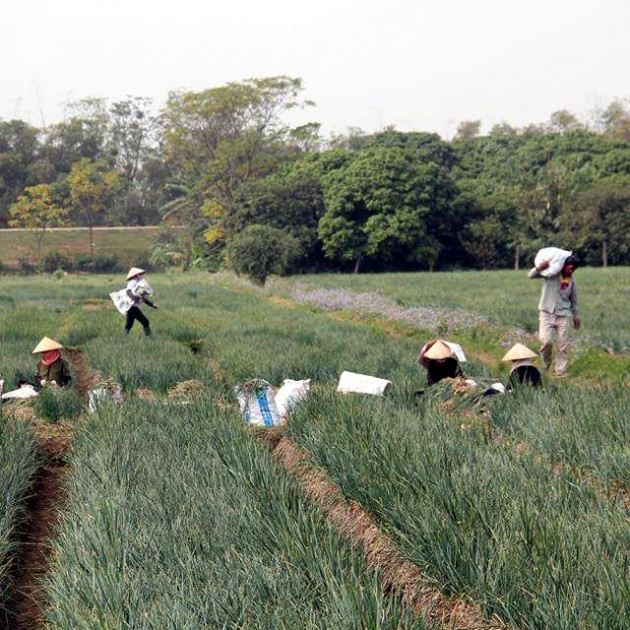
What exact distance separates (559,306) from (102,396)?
529 cm

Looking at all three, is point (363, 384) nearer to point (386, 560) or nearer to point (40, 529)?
point (40, 529)

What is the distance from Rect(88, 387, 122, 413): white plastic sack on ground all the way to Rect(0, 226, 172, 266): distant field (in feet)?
137

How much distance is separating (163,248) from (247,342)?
37812 mm

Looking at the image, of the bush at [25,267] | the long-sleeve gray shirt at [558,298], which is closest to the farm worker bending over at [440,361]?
the long-sleeve gray shirt at [558,298]

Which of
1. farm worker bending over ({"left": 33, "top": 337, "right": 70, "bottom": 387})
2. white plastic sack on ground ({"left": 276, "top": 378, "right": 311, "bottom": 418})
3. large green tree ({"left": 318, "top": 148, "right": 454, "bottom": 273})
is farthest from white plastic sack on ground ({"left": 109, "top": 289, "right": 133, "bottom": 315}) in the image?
large green tree ({"left": 318, "top": 148, "right": 454, "bottom": 273})

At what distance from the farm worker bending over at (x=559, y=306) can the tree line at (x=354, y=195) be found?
19559 mm

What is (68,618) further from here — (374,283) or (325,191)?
(325,191)

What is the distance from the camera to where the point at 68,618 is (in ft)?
6.75

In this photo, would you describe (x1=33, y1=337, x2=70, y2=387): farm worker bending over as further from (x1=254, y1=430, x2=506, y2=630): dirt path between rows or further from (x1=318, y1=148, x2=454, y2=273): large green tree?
(x1=318, y1=148, x2=454, y2=273): large green tree

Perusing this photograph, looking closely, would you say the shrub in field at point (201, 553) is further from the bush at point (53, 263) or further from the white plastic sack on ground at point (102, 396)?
the bush at point (53, 263)

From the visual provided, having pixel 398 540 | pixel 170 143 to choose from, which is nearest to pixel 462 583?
pixel 398 540

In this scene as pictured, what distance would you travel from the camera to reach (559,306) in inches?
314

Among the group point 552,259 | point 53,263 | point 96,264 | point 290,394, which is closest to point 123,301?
point 290,394

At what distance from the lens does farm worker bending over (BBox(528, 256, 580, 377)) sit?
786cm
